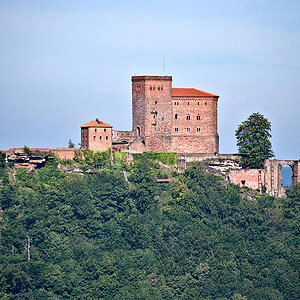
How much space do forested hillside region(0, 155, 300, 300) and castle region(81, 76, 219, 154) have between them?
1838 millimetres

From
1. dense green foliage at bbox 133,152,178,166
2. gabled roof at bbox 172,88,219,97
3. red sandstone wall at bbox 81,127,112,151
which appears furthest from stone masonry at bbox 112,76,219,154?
red sandstone wall at bbox 81,127,112,151

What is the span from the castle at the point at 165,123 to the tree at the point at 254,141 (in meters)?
2.20

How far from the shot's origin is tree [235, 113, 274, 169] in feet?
276

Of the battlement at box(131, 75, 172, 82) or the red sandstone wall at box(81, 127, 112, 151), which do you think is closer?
the red sandstone wall at box(81, 127, 112, 151)

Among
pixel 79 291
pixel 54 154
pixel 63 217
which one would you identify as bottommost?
pixel 79 291

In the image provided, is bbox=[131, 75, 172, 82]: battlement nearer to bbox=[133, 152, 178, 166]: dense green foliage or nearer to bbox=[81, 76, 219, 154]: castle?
bbox=[81, 76, 219, 154]: castle

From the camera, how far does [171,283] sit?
77.1 meters

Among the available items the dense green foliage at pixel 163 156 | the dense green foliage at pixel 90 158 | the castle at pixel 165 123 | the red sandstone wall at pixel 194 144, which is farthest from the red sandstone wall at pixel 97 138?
the red sandstone wall at pixel 194 144

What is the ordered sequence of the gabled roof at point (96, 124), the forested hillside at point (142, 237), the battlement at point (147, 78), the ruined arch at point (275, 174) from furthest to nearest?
1. the ruined arch at point (275, 174)
2. the battlement at point (147, 78)
3. the gabled roof at point (96, 124)
4. the forested hillside at point (142, 237)

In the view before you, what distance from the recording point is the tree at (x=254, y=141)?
84000 mm

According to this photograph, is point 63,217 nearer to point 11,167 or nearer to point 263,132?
point 11,167

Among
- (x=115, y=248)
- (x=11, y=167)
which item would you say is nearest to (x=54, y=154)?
(x=11, y=167)

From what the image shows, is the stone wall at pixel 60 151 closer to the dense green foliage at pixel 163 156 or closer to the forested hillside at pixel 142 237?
the forested hillside at pixel 142 237

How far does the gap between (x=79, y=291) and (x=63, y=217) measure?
723 cm
